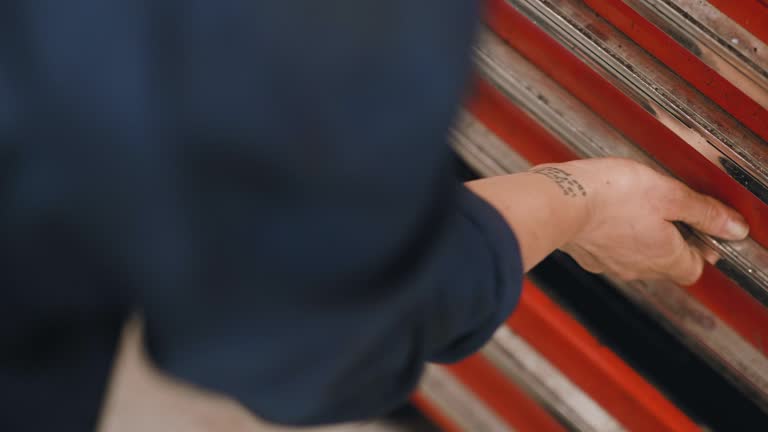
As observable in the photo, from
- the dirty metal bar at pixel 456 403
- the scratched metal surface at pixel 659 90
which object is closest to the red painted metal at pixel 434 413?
the dirty metal bar at pixel 456 403

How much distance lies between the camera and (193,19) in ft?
1.32

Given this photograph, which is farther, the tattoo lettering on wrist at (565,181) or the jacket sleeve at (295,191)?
the tattoo lettering on wrist at (565,181)

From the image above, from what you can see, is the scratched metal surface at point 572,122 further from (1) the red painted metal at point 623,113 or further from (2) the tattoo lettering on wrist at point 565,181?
(2) the tattoo lettering on wrist at point 565,181

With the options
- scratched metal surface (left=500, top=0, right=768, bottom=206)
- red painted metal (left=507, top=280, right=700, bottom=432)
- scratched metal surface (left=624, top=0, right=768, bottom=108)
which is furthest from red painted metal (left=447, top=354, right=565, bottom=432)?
scratched metal surface (left=624, top=0, right=768, bottom=108)

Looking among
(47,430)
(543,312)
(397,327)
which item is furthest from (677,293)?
(47,430)

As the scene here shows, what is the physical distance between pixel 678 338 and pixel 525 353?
252 millimetres

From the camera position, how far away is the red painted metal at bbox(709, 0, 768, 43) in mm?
894

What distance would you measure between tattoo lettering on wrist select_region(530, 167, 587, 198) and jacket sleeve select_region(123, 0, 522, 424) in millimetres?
446

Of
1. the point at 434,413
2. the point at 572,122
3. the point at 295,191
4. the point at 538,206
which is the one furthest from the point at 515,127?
the point at 295,191

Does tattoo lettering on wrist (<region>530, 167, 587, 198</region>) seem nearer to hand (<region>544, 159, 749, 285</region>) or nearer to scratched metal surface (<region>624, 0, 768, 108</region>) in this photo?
hand (<region>544, 159, 749, 285</region>)

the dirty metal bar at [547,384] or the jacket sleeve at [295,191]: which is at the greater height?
the jacket sleeve at [295,191]

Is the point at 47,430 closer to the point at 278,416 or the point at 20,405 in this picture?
the point at 20,405

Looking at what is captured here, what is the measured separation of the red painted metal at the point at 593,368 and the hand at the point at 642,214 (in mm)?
172

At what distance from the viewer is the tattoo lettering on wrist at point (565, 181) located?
1004 millimetres
